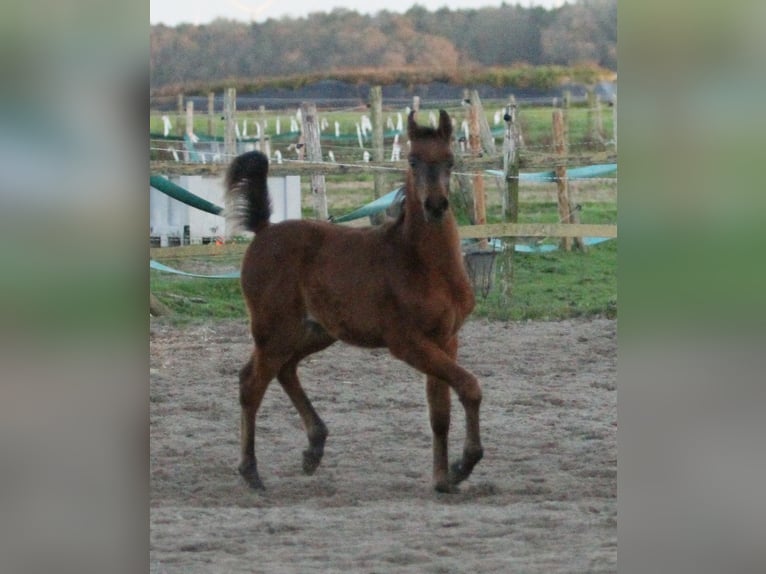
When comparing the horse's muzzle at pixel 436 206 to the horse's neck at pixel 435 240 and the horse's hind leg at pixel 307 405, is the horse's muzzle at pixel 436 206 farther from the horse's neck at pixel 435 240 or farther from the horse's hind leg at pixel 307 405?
the horse's hind leg at pixel 307 405

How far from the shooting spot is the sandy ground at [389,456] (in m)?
5.76

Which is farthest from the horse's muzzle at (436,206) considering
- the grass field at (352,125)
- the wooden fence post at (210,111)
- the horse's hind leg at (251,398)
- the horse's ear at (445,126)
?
the wooden fence post at (210,111)

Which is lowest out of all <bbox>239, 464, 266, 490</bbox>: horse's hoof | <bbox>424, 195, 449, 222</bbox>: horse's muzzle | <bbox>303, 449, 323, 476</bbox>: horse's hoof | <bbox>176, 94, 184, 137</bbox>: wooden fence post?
<bbox>239, 464, 266, 490</bbox>: horse's hoof

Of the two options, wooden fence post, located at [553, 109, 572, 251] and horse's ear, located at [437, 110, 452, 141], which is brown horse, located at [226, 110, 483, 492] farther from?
wooden fence post, located at [553, 109, 572, 251]

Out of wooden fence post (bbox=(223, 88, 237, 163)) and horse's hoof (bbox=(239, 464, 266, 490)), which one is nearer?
horse's hoof (bbox=(239, 464, 266, 490))

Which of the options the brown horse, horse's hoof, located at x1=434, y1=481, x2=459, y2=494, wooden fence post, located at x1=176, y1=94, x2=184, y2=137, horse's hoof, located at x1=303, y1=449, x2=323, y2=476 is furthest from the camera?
wooden fence post, located at x1=176, y1=94, x2=184, y2=137

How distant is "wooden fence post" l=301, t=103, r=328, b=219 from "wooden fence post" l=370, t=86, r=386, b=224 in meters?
0.27

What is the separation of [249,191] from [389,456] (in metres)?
1.50

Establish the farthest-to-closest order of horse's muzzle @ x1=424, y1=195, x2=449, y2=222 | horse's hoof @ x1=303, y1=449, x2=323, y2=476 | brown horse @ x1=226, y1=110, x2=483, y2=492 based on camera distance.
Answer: horse's hoof @ x1=303, y1=449, x2=323, y2=476, brown horse @ x1=226, y1=110, x2=483, y2=492, horse's muzzle @ x1=424, y1=195, x2=449, y2=222

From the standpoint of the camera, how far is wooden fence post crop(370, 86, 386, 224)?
6.10 metres

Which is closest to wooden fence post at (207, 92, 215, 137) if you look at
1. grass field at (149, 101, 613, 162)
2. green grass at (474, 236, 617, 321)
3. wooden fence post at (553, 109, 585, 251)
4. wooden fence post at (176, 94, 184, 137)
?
grass field at (149, 101, 613, 162)

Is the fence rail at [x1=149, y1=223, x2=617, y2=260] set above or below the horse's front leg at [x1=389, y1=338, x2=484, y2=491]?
Result: above
